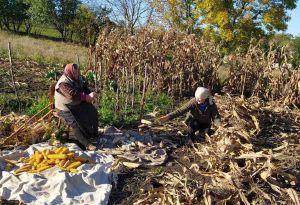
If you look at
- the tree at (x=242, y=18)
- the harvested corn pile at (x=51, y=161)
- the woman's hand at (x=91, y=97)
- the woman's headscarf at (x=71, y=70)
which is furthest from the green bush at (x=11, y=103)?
the tree at (x=242, y=18)

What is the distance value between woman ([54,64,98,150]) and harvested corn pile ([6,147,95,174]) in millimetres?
655

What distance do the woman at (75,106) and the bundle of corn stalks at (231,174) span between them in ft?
4.04

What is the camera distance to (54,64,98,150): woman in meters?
5.74

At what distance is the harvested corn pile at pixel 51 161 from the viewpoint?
4.79 meters

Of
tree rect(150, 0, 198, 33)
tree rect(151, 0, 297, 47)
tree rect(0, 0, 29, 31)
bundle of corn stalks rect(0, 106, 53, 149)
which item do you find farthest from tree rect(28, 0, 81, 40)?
bundle of corn stalks rect(0, 106, 53, 149)

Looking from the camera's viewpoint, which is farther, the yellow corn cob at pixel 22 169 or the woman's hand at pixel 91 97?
the woman's hand at pixel 91 97

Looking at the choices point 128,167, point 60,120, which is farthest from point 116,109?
point 128,167

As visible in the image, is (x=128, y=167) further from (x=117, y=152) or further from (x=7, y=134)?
(x=7, y=134)

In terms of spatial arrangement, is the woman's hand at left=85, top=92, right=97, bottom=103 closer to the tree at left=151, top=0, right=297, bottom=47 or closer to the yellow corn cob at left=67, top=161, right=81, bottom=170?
the yellow corn cob at left=67, top=161, right=81, bottom=170

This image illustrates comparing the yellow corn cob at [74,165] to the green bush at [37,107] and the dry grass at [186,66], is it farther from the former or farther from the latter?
the dry grass at [186,66]

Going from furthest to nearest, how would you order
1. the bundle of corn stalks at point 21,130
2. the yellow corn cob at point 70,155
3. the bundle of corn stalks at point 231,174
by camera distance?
the bundle of corn stalks at point 21,130 → the yellow corn cob at point 70,155 → the bundle of corn stalks at point 231,174

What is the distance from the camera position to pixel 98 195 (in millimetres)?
4391

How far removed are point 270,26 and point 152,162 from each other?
45.9 feet

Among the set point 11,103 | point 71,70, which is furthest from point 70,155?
point 11,103
